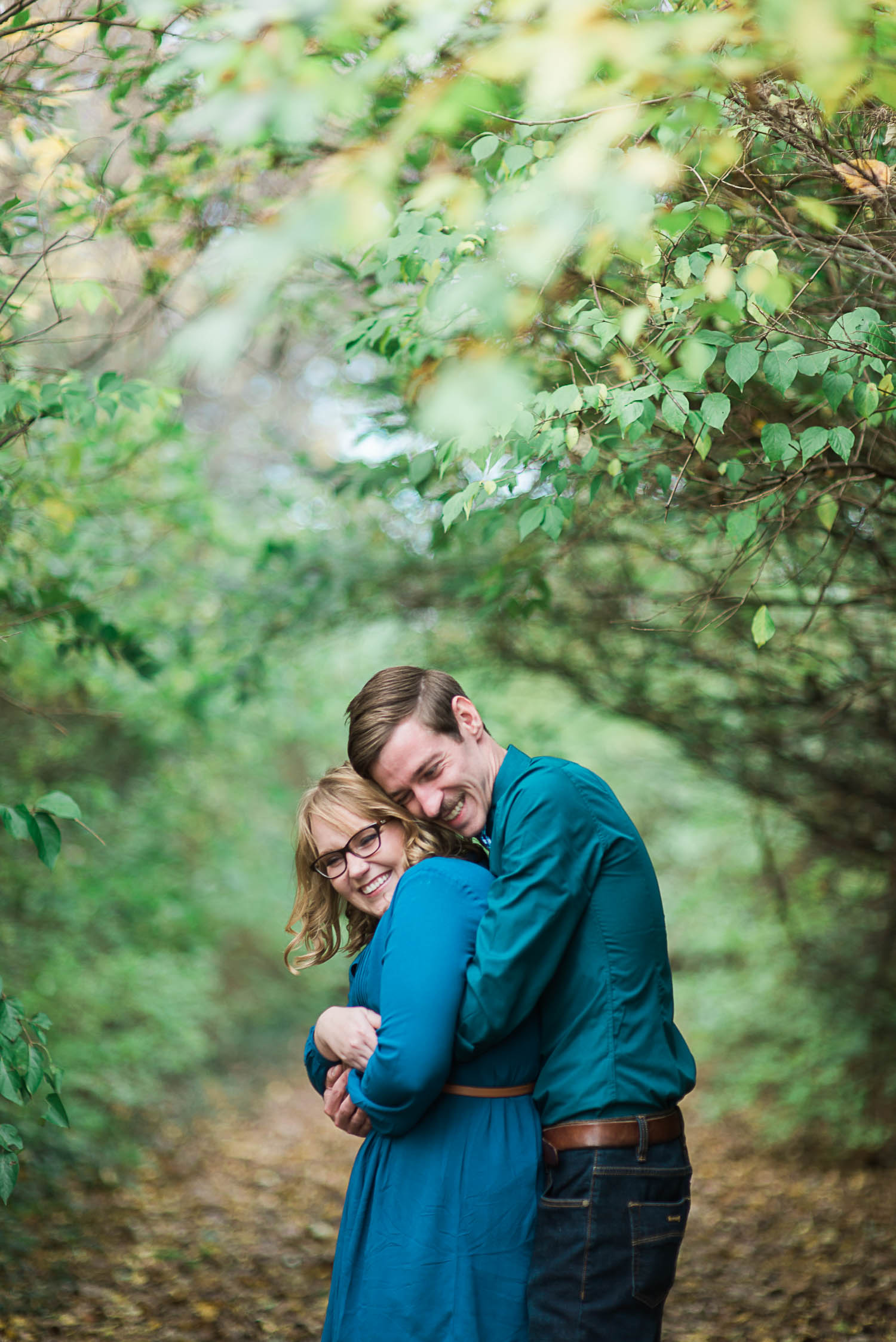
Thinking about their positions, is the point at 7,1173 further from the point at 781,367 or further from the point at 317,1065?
the point at 781,367

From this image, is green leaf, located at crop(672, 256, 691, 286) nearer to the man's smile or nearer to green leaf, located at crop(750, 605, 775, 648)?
green leaf, located at crop(750, 605, 775, 648)

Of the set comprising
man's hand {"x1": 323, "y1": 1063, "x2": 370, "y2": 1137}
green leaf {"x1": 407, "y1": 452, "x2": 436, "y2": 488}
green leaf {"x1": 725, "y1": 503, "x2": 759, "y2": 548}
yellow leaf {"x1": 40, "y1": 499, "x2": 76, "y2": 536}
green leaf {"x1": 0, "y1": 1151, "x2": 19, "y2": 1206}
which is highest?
yellow leaf {"x1": 40, "y1": 499, "x2": 76, "y2": 536}

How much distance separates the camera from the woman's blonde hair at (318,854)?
7.98 ft

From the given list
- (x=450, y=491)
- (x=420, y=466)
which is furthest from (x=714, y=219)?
(x=450, y=491)

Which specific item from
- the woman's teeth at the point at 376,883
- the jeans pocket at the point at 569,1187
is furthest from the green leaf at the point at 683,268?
the jeans pocket at the point at 569,1187

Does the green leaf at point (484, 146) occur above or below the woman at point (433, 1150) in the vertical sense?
above

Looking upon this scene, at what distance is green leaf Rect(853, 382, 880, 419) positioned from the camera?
2.38 metres

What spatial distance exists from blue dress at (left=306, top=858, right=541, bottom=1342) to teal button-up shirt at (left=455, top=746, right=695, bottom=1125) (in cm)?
7

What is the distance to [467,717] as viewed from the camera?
2.47 metres

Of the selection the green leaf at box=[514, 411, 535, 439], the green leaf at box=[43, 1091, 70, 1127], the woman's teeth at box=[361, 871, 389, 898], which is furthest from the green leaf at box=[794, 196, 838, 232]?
the green leaf at box=[43, 1091, 70, 1127]

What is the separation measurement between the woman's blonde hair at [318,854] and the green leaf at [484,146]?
153 centimetres

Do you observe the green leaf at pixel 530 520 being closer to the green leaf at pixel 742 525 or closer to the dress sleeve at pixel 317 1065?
the green leaf at pixel 742 525

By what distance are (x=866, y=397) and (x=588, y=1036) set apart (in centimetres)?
158

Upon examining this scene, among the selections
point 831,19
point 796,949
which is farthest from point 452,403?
point 796,949
